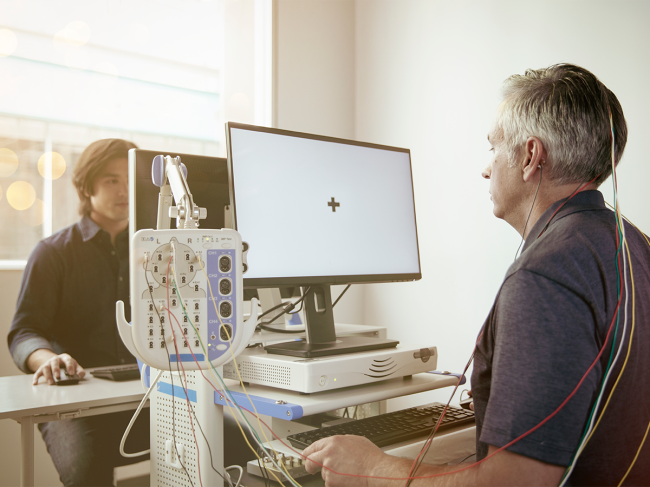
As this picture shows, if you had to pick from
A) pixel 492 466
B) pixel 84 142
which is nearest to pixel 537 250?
pixel 492 466

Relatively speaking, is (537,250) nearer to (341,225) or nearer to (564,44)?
(341,225)

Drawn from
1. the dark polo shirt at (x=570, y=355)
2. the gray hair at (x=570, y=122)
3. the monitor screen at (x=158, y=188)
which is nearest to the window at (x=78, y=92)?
the monitor screen at (x=158, y=188)

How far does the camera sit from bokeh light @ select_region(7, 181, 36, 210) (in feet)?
7.57

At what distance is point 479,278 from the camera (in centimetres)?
244

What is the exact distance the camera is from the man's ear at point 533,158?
3.10 ft

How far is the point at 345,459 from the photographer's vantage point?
2.91ft

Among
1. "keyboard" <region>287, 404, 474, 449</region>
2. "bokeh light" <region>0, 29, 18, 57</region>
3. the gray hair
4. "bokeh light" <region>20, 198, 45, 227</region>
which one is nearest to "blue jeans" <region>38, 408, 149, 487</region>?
"keyboard" <region>287, 404, 474, 449</region>

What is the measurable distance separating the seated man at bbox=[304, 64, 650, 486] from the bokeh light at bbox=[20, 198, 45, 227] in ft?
6.58

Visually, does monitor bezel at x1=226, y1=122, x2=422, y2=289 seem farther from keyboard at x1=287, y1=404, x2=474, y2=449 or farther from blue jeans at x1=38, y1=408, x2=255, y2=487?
blue jeans at x1=38, y1=408, x2=255, y2=487

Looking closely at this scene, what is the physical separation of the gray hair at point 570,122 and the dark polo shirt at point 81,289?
1.70 m

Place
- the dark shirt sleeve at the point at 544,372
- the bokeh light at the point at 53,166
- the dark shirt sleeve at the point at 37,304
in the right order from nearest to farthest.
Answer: the dark shirt sleeve at the point at 544,372, the dark shirt sleeve at the point at 37,304, the bokeh light at the point at 53,166

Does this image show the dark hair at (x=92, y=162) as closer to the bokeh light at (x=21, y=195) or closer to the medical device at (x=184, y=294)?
the bokeh light at (x=21, y=195)

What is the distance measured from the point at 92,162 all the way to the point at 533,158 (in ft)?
6.13

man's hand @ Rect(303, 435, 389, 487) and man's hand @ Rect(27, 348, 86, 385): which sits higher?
man's hand @ Rect(27, 348, 86, 385)
